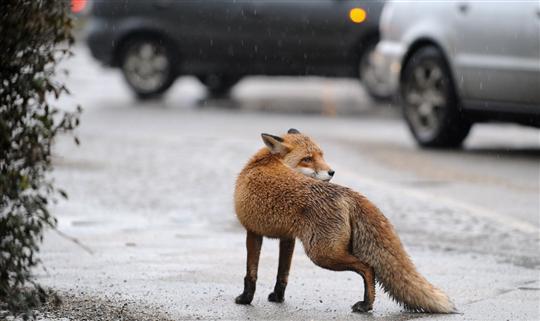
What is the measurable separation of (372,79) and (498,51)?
6733 mm

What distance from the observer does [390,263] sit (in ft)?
20.2

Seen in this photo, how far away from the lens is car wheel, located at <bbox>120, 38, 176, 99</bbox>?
19.6 m

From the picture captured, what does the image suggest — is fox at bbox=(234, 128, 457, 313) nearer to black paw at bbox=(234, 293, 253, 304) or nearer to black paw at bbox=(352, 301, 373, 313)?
black paw at bbox=(352, 301, 373, 313)

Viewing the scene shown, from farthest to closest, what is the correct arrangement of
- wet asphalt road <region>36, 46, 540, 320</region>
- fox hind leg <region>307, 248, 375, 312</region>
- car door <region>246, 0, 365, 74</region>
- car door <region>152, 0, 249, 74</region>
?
car door <region>152, 0, 249, 74</region> < car door <region>246, 0, 365, 74</region> < wet asphalt road <region>36, 46, 540, 320</region> < fox hind leg <region>307, 248, 375, 312</region>

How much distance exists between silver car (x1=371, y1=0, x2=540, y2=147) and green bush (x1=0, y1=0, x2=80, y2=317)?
25.2 feet

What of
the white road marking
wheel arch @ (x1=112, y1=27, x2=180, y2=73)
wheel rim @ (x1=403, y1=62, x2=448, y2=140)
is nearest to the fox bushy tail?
the white road marking

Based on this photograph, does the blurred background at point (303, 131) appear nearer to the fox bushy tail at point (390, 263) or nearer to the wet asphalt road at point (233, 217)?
the wet asphalt road at point (233, 217)

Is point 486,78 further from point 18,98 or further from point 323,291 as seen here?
point 18,98

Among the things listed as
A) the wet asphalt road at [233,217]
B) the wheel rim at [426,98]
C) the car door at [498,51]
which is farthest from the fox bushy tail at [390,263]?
the wheel rim at [426,98]

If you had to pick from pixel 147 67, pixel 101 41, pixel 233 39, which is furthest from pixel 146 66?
pixel 233 39

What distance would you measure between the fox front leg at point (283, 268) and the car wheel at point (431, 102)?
7.34 metres

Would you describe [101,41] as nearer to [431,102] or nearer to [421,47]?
[421,47]

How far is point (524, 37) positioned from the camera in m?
12.6

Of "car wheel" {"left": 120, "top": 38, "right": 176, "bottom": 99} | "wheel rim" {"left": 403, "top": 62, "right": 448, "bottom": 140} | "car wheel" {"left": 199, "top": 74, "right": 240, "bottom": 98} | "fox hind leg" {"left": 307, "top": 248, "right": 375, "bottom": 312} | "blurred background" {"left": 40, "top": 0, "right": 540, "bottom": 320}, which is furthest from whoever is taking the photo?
"car wheel" {"left": 199, "top": 74, "right": 240, "bottom": 98}
